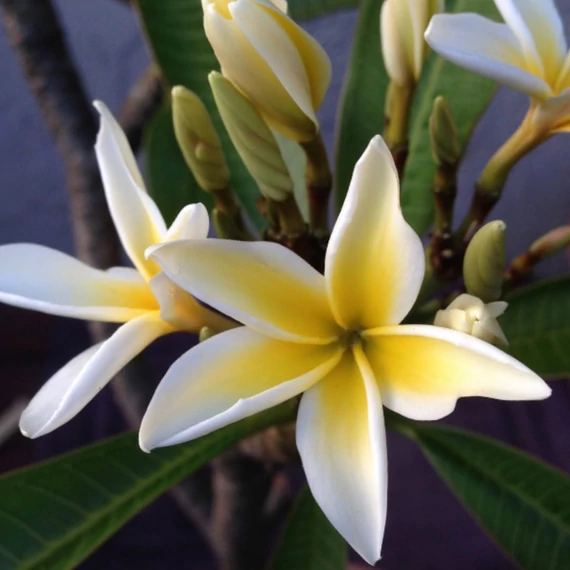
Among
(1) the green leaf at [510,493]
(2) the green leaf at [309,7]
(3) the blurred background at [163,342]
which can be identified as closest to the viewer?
(1) the green leaf at [510,493]

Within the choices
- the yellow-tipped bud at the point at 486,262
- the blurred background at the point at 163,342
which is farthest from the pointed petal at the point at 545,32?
the blurred background at the point at 163,342

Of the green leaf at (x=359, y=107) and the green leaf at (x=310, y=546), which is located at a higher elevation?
the green leaf at (x=359, y=107)

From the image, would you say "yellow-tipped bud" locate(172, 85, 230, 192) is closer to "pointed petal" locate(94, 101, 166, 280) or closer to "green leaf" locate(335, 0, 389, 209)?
"pointed petal" locate(94, 101, 166, 280)

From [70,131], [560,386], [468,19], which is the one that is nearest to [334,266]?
[468,19]

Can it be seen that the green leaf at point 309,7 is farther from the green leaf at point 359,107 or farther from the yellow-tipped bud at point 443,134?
the yellow-tipped bud at point 443,134

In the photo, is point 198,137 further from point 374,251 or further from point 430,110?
point 430,110

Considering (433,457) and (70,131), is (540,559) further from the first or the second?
(70,131)

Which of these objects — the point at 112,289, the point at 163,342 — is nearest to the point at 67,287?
the point at 112,289
